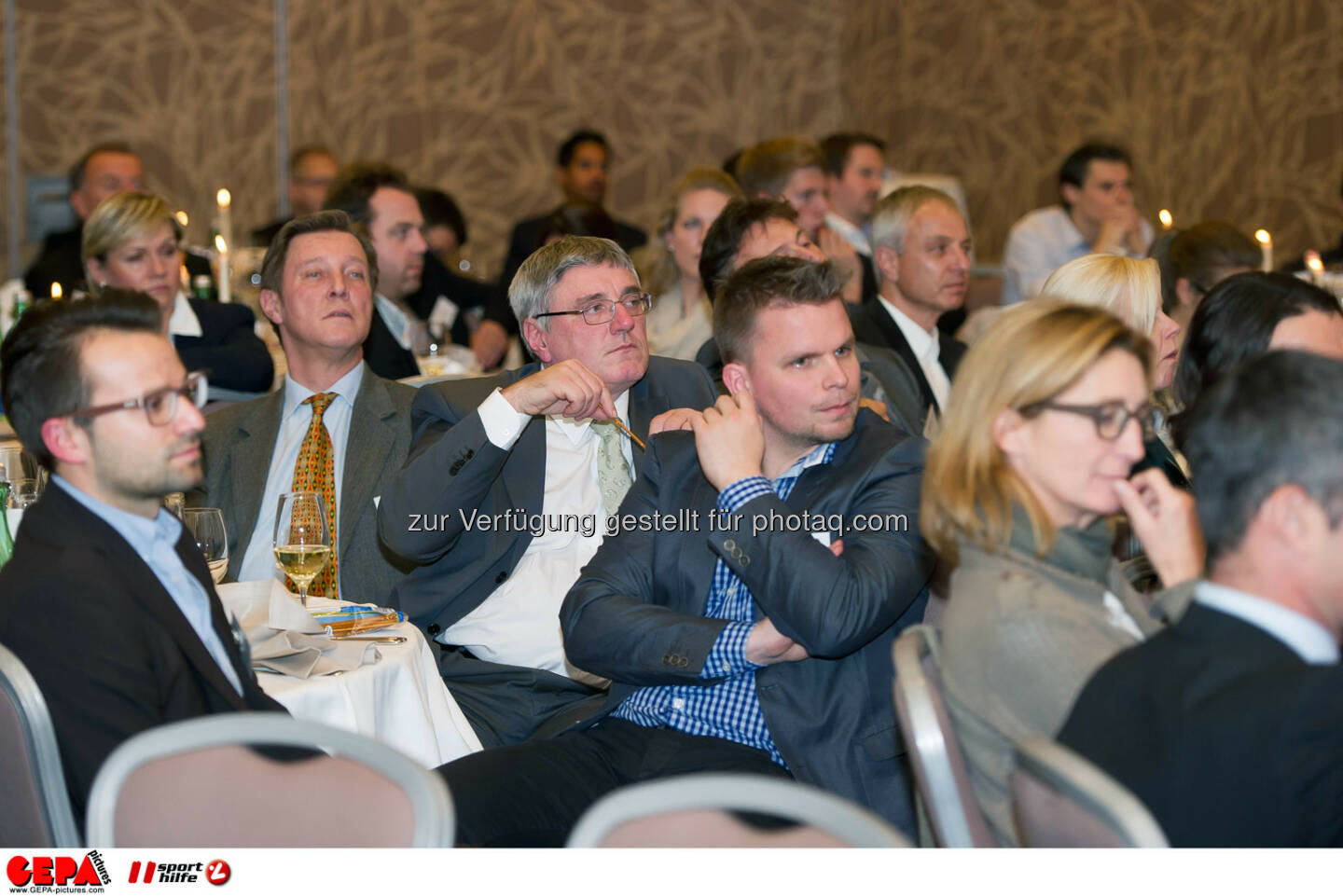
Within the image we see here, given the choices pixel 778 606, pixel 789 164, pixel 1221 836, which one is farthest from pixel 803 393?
pixel 789 164

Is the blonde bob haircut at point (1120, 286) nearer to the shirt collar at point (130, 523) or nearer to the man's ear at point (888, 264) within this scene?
the man's ear at point (888, 264)

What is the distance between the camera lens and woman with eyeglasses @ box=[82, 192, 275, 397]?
14.3 feet

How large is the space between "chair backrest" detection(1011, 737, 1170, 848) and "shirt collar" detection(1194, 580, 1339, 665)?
0.22 m

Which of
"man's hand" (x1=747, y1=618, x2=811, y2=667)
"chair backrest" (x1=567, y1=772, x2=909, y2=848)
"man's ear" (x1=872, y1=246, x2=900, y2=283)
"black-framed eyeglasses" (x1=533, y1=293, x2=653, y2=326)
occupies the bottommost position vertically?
"man's hand" (x1=747, y1=618, x2=811, y2=667)

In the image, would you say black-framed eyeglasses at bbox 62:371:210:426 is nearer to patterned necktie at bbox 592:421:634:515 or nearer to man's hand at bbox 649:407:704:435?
man's hand at bbox 649:407:704:435

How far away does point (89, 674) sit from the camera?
178 centimetres

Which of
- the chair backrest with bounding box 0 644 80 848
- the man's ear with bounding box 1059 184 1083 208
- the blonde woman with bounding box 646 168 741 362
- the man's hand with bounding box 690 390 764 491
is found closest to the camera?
the chair backrest with bounding box 0 644 80 848

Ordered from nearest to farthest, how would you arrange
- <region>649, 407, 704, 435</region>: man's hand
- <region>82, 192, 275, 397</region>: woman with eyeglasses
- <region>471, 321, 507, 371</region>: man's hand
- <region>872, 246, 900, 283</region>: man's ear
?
<region>649, 407, 704, 435</region>: man's hand < <region>82, 192, 275, 397</region>: woman with eyeglasses < <region>872, 246, 900, 283</region>: man's ear < <region>471, 321, 507, 371</region>: man's hand

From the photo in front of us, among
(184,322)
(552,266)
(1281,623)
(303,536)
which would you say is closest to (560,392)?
(552,266)

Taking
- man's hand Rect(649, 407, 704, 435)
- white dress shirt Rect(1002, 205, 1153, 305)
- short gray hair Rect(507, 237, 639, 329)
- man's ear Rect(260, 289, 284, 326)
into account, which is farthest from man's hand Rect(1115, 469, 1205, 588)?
white dress shirt Rect(1002, 205, 1153, 305)

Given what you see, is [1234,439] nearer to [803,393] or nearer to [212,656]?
[803,393]

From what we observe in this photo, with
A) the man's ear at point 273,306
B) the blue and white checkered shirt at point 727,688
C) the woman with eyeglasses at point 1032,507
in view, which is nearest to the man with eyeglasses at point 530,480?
the blue and white checkered shirt at point 727,688
